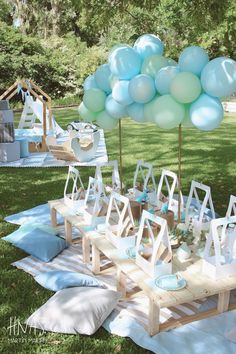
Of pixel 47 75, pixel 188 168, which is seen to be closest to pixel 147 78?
pixel 188 168

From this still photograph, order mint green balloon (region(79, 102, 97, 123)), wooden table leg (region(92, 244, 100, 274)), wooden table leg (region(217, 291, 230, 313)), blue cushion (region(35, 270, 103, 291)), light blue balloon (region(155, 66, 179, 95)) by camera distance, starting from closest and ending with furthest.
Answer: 1. wooden table leg (region(217, 291, 230, 313))
2. light blue balloon (region(155, 66, 179, 95))
3. blue cushion (region(35, 270, 103, 291))
4. wooden table leg (region(92, 244, 100, 274))
5. mint green balloon (region(79, 102, 97, 123))

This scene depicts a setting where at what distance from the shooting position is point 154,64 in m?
4.78

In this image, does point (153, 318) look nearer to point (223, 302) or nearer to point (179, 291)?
point (179, 291)

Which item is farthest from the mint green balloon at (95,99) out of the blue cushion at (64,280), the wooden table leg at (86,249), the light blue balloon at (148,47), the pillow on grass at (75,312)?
the pillow on grass at (75,312)

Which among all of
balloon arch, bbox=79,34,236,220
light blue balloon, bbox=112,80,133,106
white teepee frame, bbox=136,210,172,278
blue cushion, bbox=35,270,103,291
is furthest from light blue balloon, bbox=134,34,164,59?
blue cushion, bbox=35,270,103,291

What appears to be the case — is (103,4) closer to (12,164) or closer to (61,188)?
(61,188)

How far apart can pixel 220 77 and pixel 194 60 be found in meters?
0.40

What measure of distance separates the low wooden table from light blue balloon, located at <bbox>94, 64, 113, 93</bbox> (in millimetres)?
2049

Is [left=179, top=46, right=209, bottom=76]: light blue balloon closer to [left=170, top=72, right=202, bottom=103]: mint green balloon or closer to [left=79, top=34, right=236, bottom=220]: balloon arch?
[left=79, top=34, right=236, bottom=220]: balloon arch

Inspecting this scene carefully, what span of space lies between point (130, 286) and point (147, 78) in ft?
7.75

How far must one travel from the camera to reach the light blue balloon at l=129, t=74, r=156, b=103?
4.59 meters

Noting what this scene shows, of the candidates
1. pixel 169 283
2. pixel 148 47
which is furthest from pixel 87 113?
pixel 169 283

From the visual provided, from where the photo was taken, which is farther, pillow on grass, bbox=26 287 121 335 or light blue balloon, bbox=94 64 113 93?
light blue balloon, bbox=94 64 113 93

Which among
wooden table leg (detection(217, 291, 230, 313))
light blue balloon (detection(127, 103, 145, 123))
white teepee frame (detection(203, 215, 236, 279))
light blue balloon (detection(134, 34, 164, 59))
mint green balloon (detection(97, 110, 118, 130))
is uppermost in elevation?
light blue balloon (detection(134, 34, 164, 59))
